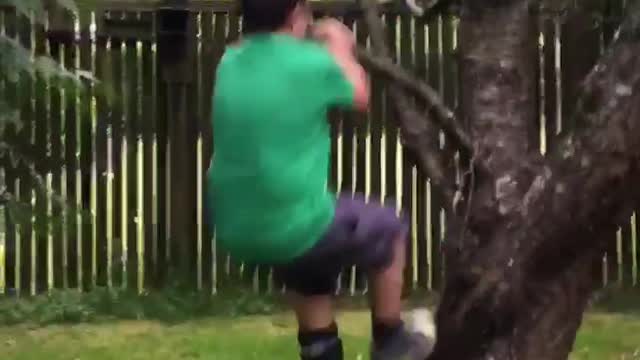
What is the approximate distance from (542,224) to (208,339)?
3.92 meters

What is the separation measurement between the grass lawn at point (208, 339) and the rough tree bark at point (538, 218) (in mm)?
2860

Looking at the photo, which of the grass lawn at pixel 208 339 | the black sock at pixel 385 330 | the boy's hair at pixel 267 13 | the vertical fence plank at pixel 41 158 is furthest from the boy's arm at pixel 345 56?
the vertical fence plank at pixel 41 158

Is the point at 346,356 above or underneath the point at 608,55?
underneath

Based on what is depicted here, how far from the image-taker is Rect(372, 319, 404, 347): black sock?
11.3 ft

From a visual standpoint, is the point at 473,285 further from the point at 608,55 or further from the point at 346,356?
the point at 346,356

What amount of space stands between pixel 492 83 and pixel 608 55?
0.38 meters

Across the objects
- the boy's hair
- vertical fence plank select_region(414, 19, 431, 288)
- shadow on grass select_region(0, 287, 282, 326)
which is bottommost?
shadow on grass select_region(0, 287, 282, 326)

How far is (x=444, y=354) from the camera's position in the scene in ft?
10.8

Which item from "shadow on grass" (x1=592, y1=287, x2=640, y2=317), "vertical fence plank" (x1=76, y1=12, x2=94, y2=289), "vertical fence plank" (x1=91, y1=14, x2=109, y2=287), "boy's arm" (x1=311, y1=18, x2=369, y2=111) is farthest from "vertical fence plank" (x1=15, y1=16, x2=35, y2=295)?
"boy's arm" (x1=311, y1=18, x2=369, y2=111)

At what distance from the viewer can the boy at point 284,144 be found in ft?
9.95

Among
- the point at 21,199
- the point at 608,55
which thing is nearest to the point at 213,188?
the point at 608,55

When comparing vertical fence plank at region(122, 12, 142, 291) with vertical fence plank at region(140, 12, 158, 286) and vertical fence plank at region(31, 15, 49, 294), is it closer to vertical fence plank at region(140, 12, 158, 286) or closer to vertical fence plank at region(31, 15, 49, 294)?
vertical fence plank at region(140, 12, 158, 286)

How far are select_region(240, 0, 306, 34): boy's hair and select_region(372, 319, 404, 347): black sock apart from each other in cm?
95

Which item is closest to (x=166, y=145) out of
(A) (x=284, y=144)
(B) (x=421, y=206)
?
(B) (x=421, y=206)
